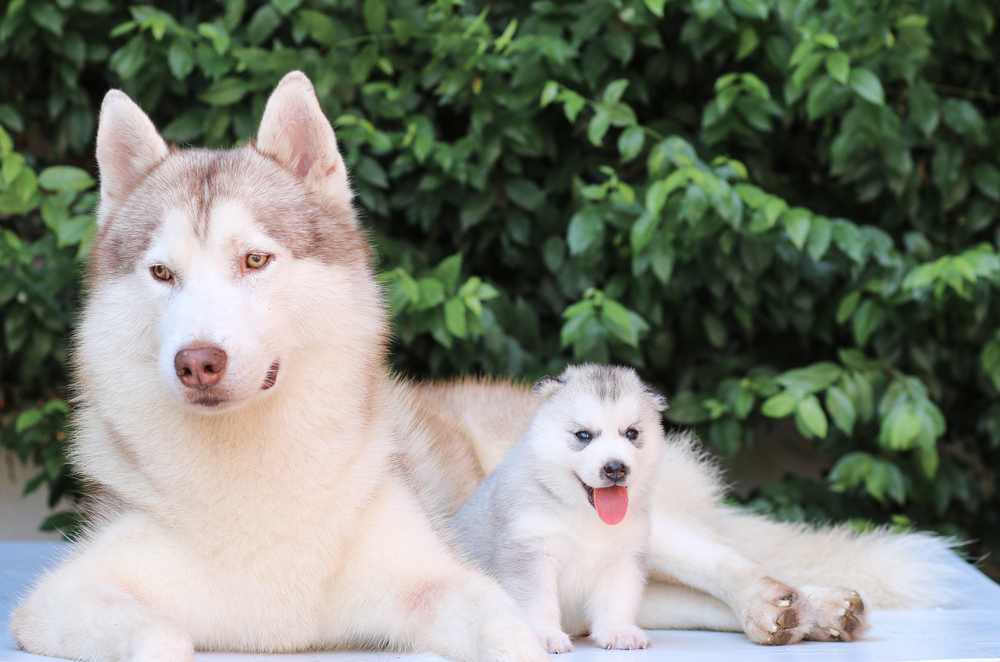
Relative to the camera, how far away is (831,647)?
165cm

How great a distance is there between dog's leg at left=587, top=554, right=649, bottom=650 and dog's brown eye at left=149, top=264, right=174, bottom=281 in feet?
3.17

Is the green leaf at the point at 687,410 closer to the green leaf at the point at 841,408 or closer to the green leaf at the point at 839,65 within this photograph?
the green leaf at the point at 841,408

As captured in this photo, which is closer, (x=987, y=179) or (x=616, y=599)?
(x=616, y=599)

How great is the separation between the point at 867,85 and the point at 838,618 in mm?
1694

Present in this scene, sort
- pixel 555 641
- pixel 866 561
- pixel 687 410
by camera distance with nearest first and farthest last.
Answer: pixel 555 641 → pixel 866 561 → pixel 687 410

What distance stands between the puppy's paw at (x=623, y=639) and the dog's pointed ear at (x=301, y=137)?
100 centimetres

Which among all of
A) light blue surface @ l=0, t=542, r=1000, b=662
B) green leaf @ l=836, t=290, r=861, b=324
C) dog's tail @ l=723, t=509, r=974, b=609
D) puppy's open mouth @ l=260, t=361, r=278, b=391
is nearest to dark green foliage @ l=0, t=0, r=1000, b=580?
green leaf @ l=836, t=290, r=861, b=324

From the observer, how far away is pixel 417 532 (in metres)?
1.69

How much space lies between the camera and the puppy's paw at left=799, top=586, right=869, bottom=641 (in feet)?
5.64

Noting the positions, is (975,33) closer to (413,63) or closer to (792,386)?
(792,386)

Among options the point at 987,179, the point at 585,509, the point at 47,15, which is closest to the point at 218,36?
the point at 47,15

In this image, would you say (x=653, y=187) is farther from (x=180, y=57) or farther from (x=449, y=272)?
(x=180, y=57)

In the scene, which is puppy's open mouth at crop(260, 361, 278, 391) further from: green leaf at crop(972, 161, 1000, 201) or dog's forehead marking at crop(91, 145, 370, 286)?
green leaf at crop(972, 161, 1000, 201)

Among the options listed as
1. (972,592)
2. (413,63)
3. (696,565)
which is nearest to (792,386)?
(972,592)
